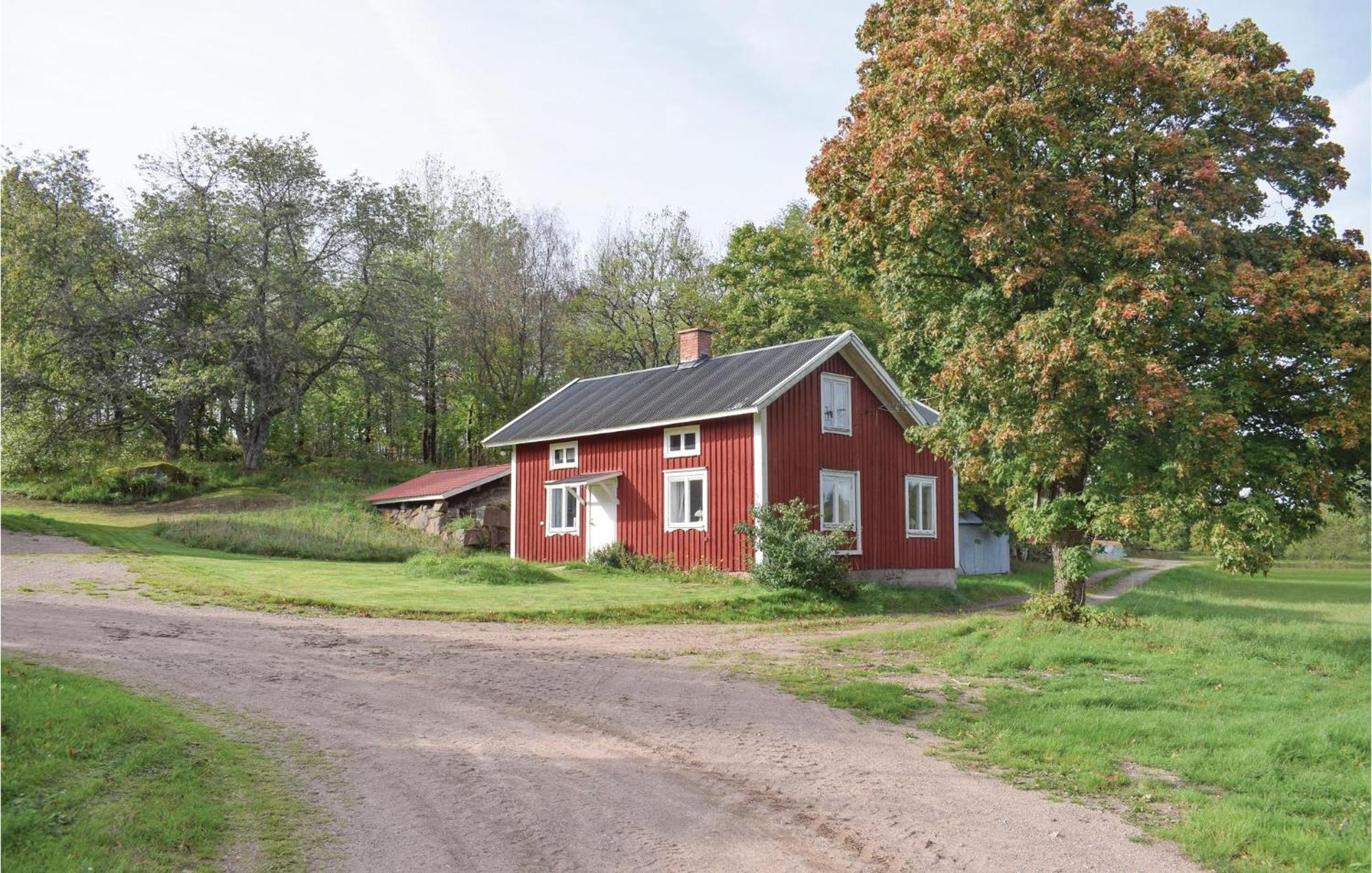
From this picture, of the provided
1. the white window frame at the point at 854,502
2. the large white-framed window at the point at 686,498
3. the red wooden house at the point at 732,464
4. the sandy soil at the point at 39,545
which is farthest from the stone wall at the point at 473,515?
the white window frame at the point at 854,502

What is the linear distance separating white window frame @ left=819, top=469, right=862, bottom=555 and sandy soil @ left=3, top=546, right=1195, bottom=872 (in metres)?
11.5

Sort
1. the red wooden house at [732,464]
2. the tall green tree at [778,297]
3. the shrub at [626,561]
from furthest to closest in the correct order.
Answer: the tall green tree at [778,297]
the shrub at [626,561]
the red wooden house at [732,464]

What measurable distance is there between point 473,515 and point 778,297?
15779 mm

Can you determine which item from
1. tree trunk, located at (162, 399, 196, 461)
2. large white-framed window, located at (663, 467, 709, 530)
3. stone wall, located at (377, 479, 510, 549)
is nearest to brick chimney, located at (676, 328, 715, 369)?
large white-framed window, located at (663, 467, 709, 530)

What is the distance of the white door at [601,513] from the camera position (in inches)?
1016

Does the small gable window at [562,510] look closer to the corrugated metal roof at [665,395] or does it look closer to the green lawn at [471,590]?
the corrugated metal roof at [665,395]

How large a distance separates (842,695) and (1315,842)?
4885 mm

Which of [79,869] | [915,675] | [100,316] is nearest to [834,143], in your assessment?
[915,675]

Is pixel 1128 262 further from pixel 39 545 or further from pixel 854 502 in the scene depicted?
pixel 39 545

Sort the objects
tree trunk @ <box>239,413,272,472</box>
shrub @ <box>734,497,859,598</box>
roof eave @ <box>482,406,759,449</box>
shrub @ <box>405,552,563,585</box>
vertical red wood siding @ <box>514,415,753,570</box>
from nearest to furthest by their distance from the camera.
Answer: shrub @ <box>734,497,859,598</box>, shrub @ <box>405,552,563,585</box>, roof eave @ <box>482,406,759,449</box>, vertical red wood siding @ <box>514,415,753,570</box>, tree trunk @ <box>239,413,272,472</box>

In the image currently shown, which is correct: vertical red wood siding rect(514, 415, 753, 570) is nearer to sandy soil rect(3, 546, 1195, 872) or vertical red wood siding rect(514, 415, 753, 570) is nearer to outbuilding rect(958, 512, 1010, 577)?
sandy soil rect(3, 546, 1195, 872)

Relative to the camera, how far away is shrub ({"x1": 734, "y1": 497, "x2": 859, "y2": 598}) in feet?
66.6

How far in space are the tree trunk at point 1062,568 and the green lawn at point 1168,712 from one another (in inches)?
47.7

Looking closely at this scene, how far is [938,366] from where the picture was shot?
694 inches
